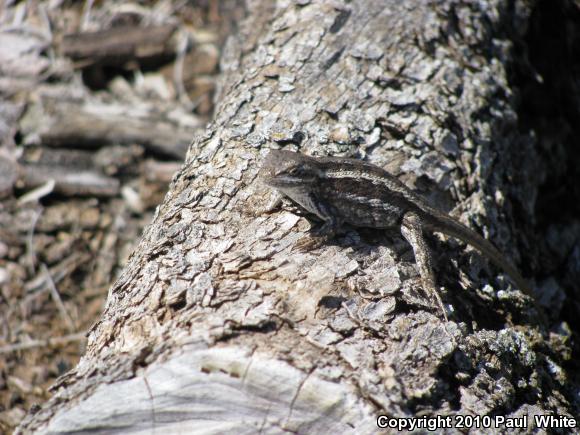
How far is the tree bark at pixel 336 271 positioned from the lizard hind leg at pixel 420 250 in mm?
82

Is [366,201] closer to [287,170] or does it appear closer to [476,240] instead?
[287,170]

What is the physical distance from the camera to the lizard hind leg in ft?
12.3

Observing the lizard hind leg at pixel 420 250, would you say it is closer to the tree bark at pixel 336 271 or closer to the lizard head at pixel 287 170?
the tree bark at pixel 336 271

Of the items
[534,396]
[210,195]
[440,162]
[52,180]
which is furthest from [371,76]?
[52,180]

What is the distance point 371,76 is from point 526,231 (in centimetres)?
194

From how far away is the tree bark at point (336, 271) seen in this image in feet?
9.82

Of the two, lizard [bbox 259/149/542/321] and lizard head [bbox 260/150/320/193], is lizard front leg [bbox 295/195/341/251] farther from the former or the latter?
lizard head [bbox 260/150/320/193]

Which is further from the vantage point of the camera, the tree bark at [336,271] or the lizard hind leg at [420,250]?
the lizard hind leg at [420,250]


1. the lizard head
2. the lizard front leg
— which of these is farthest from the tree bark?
the lizard head

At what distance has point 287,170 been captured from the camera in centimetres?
398

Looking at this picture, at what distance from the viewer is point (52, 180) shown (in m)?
6.31

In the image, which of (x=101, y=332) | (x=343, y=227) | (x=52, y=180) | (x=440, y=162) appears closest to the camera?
(x=101, y=332)

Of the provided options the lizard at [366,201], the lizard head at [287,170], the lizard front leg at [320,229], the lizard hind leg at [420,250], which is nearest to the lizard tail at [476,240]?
the lizard at [366,201]

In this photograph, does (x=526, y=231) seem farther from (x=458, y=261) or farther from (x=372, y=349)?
(x=372, y=349)
